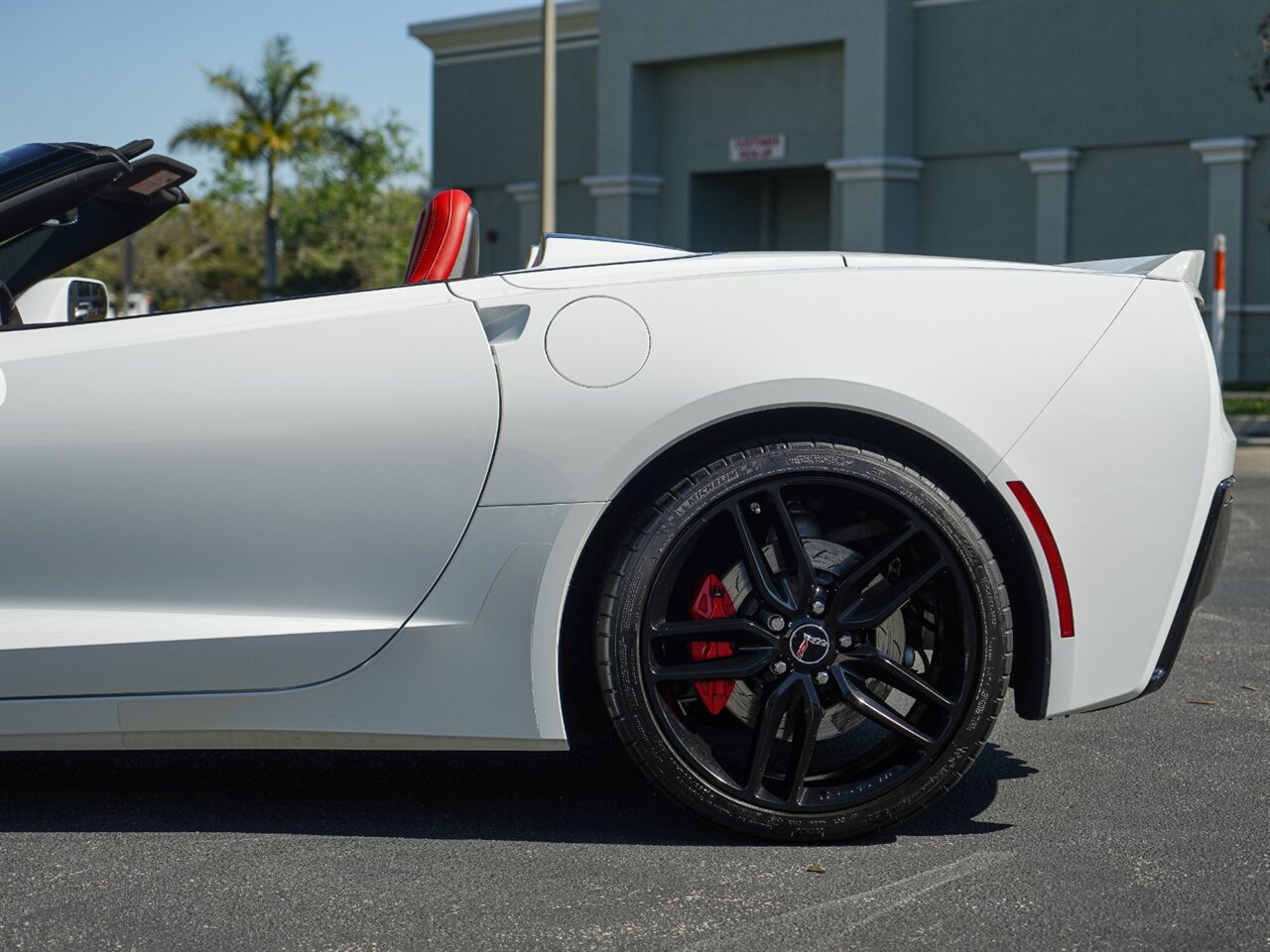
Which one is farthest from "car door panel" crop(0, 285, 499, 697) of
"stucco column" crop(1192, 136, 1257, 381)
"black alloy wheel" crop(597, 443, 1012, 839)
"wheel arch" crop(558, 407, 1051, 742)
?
"stucco column" crop(1192, 136, 1257, 381)

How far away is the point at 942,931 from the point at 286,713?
3.89ft

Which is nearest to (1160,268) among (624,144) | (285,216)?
(624,144)

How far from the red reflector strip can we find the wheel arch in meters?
0.03

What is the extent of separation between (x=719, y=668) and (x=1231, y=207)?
24165 mm

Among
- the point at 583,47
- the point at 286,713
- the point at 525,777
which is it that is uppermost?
the point at 583,47

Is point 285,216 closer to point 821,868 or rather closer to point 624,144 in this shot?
point 624,144

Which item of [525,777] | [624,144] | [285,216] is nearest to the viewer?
[525,777]

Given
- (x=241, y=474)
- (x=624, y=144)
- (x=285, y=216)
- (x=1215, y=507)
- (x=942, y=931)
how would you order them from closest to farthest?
1. (x=942, y=931)
2. (x=241, y=474)
3. (x=1215, y=507)
4. (x=624, y=144)
5. (x=285, y=216)

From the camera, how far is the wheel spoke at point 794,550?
2.76 meters

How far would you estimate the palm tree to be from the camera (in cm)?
4112

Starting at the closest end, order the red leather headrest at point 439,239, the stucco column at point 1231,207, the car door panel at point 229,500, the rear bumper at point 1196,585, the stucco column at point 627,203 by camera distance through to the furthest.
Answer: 1. the car door panel at point 229,500
2. the rear bumper at point 1196,585
3. the red leather headrest at point 439,239
4. the stucco column at point 1231,207
5. the stucco column at point 627,203

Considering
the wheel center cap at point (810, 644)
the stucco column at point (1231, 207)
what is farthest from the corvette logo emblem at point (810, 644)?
the stucco column at point (1231, 207)

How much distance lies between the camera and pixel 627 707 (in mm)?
2746

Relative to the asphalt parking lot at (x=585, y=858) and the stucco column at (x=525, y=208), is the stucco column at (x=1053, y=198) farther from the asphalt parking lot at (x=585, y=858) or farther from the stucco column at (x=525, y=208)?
the asphalt parking lot at (x=585, y=858)
